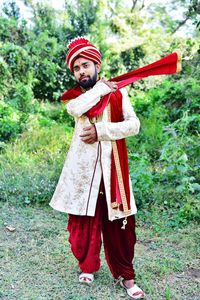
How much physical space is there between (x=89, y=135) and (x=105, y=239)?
2.46 ft

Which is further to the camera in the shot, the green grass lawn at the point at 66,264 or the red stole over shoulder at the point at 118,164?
the green grass lawn at the point at 66,264

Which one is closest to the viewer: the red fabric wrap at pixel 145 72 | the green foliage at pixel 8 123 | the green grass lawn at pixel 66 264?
the red fabric wrap at pixel 145 72

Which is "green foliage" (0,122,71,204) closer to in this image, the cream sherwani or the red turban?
the cream sherwani

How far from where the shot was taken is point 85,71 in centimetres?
266

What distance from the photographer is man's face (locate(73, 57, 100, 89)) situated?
8.72ft

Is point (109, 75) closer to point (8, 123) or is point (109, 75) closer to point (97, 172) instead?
point (8, 123)

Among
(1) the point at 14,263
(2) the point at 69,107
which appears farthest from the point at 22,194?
(2) the point at 69,107

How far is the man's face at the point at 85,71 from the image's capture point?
266cm

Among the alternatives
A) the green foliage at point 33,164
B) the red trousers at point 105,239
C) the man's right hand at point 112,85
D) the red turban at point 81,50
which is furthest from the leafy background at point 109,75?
the red turban at point 81,50

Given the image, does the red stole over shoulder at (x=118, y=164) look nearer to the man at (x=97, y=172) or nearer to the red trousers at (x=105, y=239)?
the man at (x=97, y=172)

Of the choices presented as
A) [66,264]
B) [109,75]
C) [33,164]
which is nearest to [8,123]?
[33,164]

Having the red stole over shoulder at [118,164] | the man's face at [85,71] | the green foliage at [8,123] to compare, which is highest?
the green foliage at [8,123]

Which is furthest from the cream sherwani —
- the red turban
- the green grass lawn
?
the green grass lawn

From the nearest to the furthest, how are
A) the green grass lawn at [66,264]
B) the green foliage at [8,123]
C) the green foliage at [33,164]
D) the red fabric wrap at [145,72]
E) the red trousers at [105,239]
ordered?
the red fabric wrap at [145,72]
the red trousers at [105,239]
the green grass lawn at [66,264]
the green foliage at [33,164]
the green foliage at [8,123]
